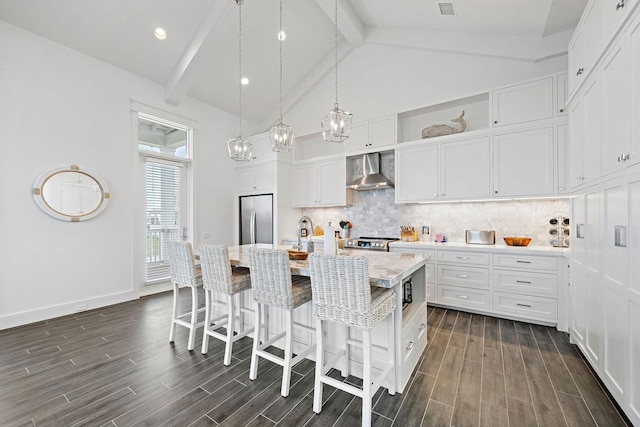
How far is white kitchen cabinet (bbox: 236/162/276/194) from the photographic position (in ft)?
17.3

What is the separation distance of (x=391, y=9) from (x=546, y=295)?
4208mm

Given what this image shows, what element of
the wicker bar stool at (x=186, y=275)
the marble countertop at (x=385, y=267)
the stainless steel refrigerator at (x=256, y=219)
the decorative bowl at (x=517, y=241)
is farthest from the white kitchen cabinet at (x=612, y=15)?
the stainless steel refrigerator at (x=256, y=219)

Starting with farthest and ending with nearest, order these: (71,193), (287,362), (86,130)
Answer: (86,130), (71,193), (287,362)

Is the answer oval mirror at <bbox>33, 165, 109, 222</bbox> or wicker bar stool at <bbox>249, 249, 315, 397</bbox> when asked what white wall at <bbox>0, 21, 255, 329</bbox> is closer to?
oval mirror at <bbox>33, 165, 109, 222</bbox>

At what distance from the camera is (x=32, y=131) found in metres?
3.39

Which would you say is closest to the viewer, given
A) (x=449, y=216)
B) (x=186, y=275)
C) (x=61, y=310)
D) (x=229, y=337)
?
(x=229, y=337)

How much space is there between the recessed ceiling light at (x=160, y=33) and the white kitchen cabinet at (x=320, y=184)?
9.42ft

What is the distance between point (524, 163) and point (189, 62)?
4.85 meters

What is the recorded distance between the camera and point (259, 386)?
2.07 m

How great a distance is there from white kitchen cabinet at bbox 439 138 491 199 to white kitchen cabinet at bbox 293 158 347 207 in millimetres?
1653

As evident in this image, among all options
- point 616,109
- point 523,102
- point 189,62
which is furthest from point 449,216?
point 189,62

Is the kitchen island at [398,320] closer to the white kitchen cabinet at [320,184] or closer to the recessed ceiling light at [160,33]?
the white kitchen cabinet at [320,184]

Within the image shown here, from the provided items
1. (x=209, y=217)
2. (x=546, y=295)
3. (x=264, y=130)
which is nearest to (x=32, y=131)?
(x=209, y=217)

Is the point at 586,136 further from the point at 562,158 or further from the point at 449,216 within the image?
the point at 449,216
